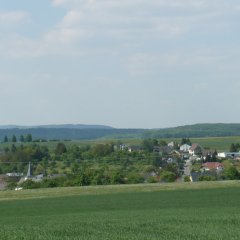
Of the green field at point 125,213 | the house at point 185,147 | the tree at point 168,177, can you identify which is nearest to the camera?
the green field at point 125,213

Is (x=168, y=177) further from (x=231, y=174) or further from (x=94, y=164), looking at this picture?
(x=94, y=164)

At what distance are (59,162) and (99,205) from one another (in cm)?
6312

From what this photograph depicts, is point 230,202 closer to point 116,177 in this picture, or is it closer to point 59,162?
point 116,177

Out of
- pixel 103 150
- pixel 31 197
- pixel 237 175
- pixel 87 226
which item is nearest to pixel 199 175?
pixel 237 175

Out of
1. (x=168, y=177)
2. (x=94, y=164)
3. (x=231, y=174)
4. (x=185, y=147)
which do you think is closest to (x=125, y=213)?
(x=231, y=174)

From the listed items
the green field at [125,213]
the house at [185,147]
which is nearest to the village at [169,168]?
the house at [185,147]

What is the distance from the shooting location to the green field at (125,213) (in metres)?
19.0

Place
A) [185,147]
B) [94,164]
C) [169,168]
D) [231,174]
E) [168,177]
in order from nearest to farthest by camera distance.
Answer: [231,174]
[168,177]
[169,168]
[94,164]
[185,147]

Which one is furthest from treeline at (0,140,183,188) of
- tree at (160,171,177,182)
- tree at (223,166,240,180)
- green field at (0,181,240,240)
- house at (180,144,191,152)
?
house at (180,144,191,152)

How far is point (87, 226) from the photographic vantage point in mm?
21656

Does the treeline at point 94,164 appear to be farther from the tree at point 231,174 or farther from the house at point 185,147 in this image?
the house at point 185,147

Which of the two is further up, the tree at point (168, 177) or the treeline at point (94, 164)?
the treeline at point (94, 164)

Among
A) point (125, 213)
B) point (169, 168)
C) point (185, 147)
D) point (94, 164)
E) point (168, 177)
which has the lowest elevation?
point (168, 177)

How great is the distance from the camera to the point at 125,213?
104 ft
